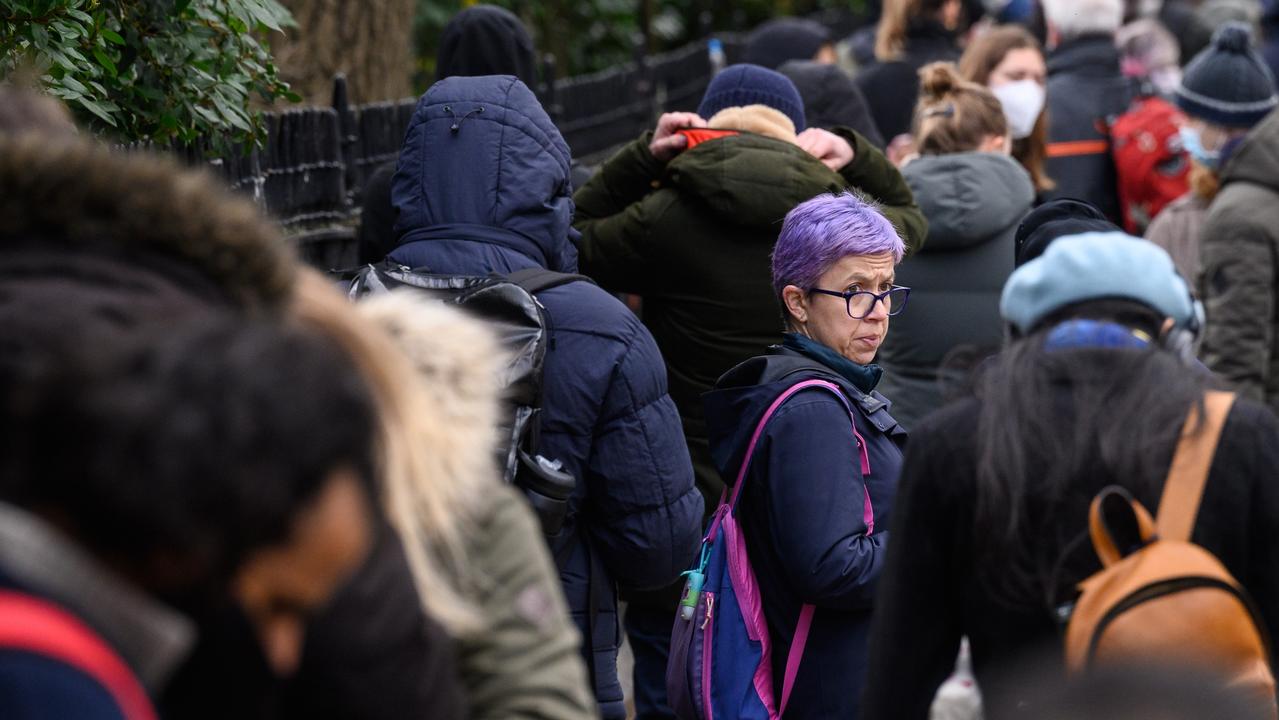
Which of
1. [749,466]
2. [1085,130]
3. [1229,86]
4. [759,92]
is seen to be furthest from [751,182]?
[1085,130]

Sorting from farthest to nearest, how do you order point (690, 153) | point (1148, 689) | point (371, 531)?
point (690, 153)
point (1148, 689)
point (371, 531)

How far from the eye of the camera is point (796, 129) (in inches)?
213

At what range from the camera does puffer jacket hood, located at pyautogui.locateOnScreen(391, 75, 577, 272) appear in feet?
11.4

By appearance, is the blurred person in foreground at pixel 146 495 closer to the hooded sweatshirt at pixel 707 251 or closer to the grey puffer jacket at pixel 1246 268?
the hooded sweatshirt at pixel 707 251

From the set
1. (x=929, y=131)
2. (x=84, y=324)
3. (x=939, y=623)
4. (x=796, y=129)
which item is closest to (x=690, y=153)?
(x=796, y=129)

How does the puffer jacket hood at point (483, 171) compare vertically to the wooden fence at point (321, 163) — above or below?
above

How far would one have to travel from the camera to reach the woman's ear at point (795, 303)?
3.64 meters

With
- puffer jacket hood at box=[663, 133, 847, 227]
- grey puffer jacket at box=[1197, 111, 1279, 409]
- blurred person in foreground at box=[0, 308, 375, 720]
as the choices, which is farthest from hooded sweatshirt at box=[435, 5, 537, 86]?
blurred person in foreground at box=[0, 308, 375, 720]

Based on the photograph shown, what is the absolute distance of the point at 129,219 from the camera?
60.8 inches

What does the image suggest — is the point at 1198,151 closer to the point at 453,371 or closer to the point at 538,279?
the point at 538,279

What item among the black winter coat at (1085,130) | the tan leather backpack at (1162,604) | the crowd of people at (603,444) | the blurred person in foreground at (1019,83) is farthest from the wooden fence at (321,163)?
the tan leather backpack at (1162,604)

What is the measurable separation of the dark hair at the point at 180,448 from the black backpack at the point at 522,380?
1741mm

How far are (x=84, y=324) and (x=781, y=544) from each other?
6.66ft

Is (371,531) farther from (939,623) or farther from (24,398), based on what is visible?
(939,623)
